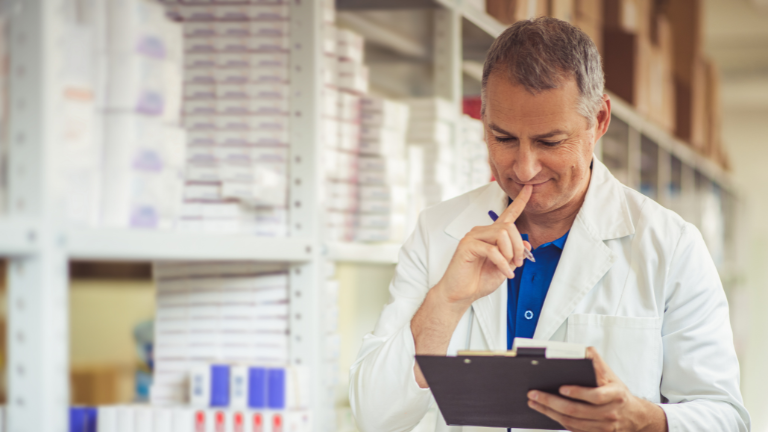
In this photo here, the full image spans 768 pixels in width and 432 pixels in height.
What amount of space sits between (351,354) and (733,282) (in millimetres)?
5419

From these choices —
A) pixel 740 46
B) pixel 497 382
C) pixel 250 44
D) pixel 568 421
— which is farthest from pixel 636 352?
pixel 740 46

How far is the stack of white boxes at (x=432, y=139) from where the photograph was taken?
7.48 ft

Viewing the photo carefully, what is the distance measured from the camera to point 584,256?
1.54 m

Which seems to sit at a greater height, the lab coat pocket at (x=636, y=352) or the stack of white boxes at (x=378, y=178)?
the stack of white boxes at (x=378, y=178)

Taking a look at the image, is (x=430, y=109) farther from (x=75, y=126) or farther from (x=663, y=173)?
(x=663, y=173)

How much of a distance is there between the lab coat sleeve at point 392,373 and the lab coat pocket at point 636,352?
0.39 m

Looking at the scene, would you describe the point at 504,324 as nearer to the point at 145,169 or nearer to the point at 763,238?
the point at 145,169

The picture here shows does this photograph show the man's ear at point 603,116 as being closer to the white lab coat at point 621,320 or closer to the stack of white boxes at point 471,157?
the white lab coat at point 621,320

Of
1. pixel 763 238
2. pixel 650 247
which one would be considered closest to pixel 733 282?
pixel 763 238

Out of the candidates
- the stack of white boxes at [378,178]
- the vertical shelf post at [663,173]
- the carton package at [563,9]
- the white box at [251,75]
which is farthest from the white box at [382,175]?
the vertical shelf post at [663,173]

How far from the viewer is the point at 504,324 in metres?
1.57

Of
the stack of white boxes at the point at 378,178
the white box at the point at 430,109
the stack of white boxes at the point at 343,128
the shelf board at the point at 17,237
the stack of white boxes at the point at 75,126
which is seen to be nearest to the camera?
the shelf board at the point at 17,237

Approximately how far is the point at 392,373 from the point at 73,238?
68 cm

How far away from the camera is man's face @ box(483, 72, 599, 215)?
1.42m
